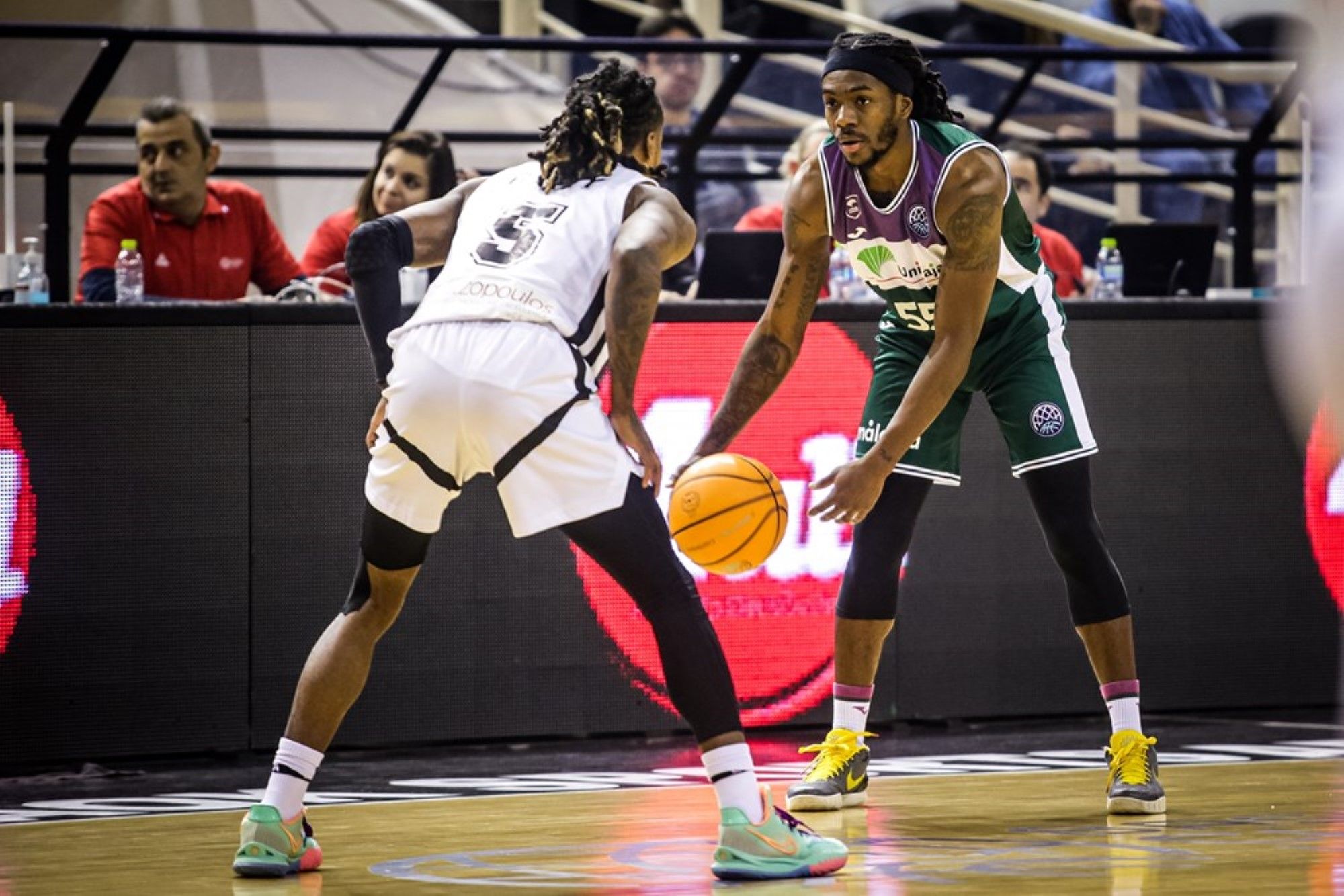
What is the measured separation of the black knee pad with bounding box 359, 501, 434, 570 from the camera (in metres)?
4.74

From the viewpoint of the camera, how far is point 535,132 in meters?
9.89

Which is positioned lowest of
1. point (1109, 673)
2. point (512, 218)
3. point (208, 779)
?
point (208, 779)

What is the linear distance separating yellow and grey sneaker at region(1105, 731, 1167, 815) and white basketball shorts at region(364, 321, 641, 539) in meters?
1.83

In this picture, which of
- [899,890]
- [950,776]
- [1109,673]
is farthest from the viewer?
[950,776]

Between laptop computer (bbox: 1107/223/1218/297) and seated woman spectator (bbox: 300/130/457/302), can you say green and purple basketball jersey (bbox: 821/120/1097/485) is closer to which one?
seated woman spectator (bbox: 300/130/457/302)

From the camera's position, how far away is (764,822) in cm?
460

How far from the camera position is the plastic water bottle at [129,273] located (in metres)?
7.77

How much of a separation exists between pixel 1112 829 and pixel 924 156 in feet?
5.84

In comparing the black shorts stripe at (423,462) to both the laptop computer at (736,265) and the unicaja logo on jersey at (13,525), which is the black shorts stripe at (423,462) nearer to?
the unicaja logo on jersey at (13,525)

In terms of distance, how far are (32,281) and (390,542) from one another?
310 cm

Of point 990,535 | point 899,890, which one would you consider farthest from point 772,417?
point 899,890

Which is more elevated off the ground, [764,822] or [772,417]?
[772,417]

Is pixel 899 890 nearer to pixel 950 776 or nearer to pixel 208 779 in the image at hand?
pixel 950 776

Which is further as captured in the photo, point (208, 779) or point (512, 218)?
point (208, 779)
